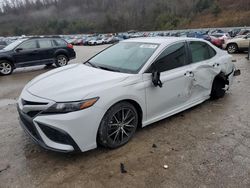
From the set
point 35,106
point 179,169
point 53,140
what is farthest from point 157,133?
point 35,106

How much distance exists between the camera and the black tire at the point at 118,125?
3250mm

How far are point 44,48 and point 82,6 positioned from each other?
127 m

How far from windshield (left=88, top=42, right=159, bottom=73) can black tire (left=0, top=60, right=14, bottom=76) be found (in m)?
7.38

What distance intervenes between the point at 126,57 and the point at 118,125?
128 cm

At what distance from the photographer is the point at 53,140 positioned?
301 centimetres

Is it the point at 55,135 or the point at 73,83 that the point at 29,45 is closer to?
the point at 73,83

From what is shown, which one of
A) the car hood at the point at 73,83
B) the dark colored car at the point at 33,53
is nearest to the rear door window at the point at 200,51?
the car hood at the point at 73,83

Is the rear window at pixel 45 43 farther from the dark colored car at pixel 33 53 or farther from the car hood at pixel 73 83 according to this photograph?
the car hood at pixel 73 83

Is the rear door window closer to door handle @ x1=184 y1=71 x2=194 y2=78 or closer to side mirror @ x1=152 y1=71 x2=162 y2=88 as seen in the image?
door handle @ x1=184 y1=71 x2=194 y2=78

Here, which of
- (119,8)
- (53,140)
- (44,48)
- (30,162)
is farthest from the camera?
(119,8)

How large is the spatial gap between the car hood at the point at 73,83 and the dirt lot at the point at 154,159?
0.87 meters

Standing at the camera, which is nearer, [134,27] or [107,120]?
[107,120]

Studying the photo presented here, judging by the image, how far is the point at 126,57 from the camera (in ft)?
13.5

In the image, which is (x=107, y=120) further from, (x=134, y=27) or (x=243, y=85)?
(x=134, y=27)
